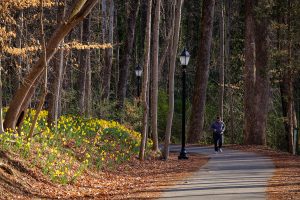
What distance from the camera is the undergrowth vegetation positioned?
1506 cm

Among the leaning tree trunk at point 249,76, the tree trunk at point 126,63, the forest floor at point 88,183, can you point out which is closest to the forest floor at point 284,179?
the forest floor at point 88,183

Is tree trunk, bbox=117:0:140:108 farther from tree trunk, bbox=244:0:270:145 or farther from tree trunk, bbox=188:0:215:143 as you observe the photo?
tree trunk, bbox=244:0:270:145

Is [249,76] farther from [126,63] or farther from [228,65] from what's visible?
[228,65]

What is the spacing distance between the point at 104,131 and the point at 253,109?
9106mm

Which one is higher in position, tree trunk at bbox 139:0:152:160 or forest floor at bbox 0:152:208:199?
tree trunk at bbox 139:0:152:160

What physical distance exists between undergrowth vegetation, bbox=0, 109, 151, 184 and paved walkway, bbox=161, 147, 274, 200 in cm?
271

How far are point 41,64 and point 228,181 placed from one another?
5.38 m

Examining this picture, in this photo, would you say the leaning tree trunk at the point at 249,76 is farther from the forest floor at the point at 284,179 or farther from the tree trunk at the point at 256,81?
the forest floor at the point at 284,179

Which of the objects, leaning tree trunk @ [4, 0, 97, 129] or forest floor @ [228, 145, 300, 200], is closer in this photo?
forest floor @ [228, 145, 300, 200]

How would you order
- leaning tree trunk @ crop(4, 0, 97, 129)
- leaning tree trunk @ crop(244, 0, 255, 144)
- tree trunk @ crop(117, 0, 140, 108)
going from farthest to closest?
1. tree trunk @ crop(117, 0, 140, 108)
2. leaning tree trunk @ crop(244, 0, 255, 144)
3. leaning tree trunk @ crop(4, 0, 97, 129)

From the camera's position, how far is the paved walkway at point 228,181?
12938mm

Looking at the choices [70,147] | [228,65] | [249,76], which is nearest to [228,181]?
[70,147]

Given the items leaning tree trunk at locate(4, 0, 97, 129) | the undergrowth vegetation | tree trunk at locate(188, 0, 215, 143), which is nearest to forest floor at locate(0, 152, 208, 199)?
the undergrowth vegetation

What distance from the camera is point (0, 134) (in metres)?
14.7
